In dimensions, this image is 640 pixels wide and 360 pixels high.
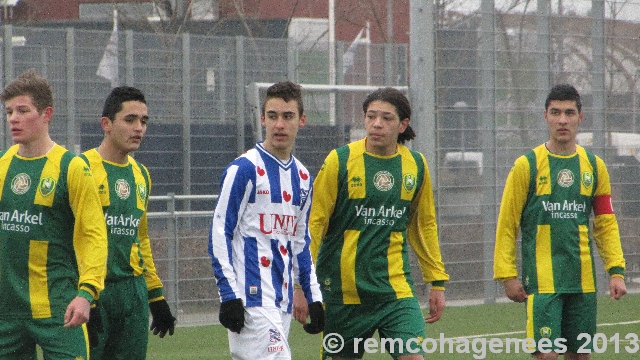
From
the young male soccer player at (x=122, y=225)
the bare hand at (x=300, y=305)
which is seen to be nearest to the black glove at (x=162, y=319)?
the young male soccer player at (x=122, y=225)

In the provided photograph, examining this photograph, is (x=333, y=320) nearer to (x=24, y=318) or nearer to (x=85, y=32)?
(x=24, y=318)

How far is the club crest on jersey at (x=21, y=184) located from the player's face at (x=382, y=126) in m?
2.27

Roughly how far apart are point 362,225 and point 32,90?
7.50 ft

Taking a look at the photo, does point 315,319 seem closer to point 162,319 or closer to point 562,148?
point 162,319

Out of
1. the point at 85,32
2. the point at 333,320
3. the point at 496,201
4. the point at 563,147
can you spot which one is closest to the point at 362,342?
the point at 333,320

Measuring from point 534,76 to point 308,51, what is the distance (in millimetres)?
3098

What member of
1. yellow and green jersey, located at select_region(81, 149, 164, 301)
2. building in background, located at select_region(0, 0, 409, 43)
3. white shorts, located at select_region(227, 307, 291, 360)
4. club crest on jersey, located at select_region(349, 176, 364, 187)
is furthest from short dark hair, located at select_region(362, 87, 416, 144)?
building in background, located at select_region(0, 0, 409, 43)

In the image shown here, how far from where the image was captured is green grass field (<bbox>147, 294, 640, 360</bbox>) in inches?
413

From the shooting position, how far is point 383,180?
23.6 ft

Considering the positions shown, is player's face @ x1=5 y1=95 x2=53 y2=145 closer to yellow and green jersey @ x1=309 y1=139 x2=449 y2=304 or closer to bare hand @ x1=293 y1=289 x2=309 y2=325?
bare hand @ x1=293 y1=289 x2=309 y2=325

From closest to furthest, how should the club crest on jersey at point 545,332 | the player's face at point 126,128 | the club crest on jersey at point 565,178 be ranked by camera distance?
the player's face at point 126,128, the club crest on jersey at point 545,332, the club crest on jersey at point 565,178

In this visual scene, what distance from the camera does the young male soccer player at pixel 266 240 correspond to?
5.91m

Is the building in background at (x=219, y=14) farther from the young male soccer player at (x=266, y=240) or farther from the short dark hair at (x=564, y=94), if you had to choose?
the young male soccer player at (x=266, y=240)

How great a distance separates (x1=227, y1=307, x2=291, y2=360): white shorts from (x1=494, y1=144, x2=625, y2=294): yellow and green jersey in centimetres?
238
